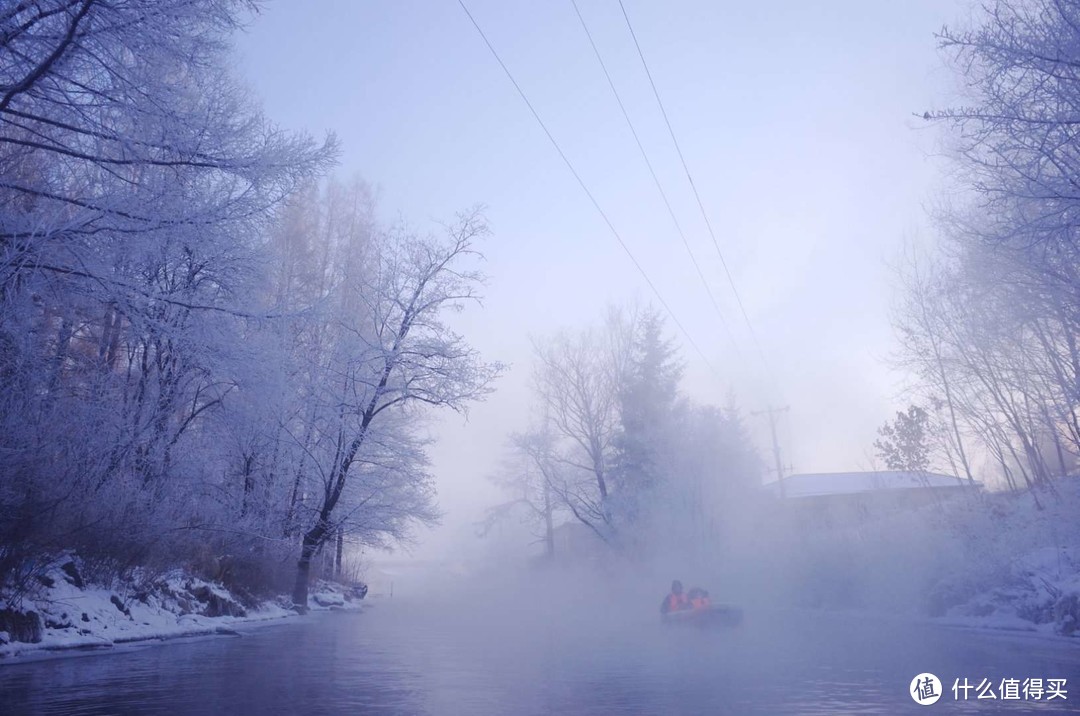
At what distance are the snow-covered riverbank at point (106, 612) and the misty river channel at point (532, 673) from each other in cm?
39

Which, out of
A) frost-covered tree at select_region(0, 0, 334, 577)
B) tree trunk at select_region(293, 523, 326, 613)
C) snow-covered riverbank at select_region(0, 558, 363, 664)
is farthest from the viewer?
tree trunk at select_region(293, 523, 326, 613)

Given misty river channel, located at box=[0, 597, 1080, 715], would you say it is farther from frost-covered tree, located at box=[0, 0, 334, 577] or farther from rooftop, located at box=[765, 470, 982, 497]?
rooftop, located at box=[765, 470, 982, 497]

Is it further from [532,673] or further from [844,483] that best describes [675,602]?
[844,483]

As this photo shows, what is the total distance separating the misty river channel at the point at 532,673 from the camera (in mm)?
6398

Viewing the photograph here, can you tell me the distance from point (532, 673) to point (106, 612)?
6435 millimetres

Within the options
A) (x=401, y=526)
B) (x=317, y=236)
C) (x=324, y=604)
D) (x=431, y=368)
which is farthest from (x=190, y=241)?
(x=317, y=236)

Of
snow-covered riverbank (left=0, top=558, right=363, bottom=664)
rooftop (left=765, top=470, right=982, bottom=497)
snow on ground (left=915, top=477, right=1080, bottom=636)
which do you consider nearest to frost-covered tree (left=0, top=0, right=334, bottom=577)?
snow-covered riverbank (left=0, top=558, right=363, bottom=664)

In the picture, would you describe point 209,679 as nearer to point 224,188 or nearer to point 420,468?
point 224,188

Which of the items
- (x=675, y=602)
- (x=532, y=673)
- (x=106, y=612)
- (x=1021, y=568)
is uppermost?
(x=106, y=612)

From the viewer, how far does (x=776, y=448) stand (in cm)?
3603

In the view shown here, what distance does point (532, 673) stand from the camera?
30.3ft

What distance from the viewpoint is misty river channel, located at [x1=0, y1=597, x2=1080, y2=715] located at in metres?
6.40

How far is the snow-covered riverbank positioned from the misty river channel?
0.39 metres

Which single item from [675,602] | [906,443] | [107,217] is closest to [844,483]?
[906,443]
